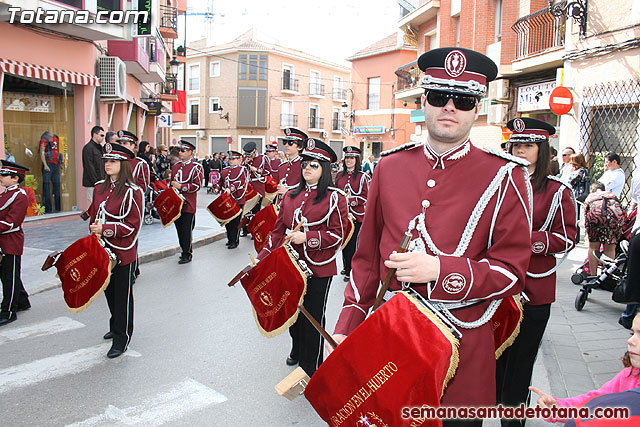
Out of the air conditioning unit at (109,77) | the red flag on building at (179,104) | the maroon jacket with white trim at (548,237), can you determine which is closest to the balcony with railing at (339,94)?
the red flag on building at (179,104)

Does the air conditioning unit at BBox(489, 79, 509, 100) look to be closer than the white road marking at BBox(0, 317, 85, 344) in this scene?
No

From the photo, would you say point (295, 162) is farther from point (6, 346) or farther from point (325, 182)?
point (6, 346)

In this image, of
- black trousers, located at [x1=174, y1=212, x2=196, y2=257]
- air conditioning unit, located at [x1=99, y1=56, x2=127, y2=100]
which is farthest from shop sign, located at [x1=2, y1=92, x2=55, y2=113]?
black trousers, located at [x1=174, y1=212, x2=196, y2=257]

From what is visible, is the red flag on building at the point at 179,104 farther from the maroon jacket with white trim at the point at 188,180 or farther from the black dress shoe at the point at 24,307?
the black dress shoe at the point at 24,307

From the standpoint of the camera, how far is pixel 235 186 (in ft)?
37.9

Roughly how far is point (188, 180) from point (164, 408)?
21.1 feet

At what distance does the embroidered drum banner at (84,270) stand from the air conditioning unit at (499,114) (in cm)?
1533

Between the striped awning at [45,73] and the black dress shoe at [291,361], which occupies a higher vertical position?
the striped awning at [45,73]

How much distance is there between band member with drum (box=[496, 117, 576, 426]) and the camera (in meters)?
3.61

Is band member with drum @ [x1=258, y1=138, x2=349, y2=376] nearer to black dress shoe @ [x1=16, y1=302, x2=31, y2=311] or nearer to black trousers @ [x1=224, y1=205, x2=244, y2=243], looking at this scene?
black dress shoe @ [x1=16, y1=302, x2=31, y2=311]

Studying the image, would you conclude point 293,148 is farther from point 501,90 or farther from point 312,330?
point 501,90

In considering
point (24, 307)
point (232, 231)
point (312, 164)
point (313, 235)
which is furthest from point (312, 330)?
point (232, 231)

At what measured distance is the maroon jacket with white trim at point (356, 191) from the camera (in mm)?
8922

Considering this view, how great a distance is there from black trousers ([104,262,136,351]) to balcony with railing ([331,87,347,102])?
48472 mm
